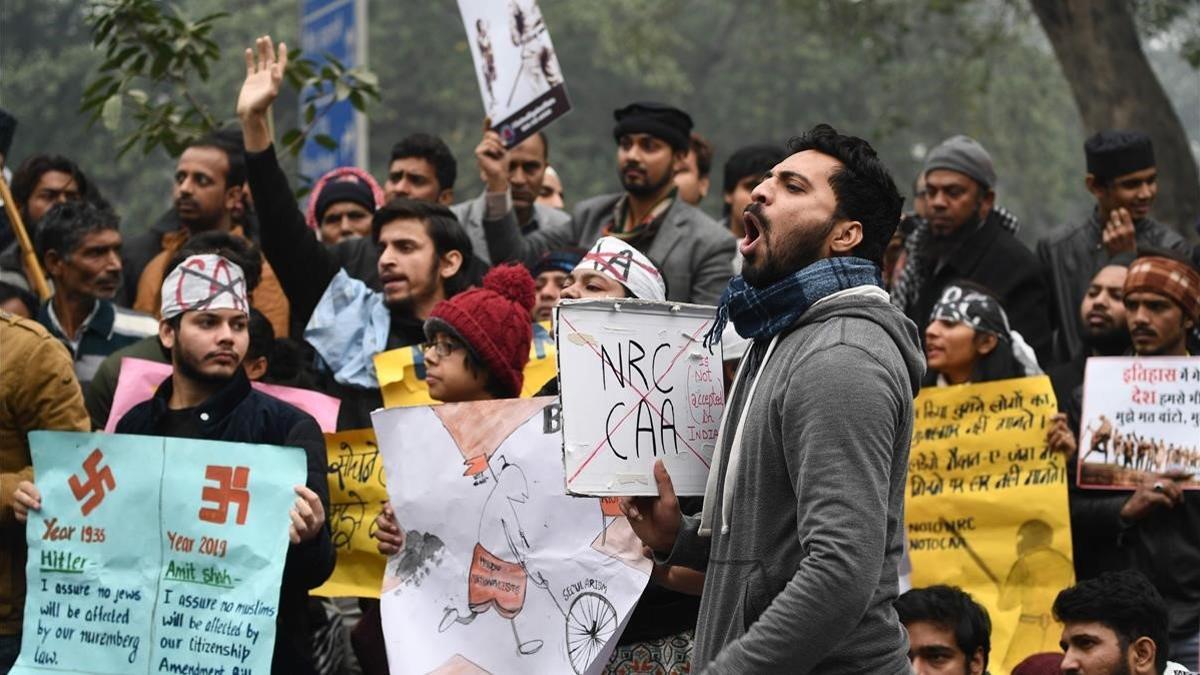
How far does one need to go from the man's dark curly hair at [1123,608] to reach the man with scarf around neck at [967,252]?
2352 mm

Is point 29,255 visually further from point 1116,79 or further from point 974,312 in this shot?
point 1116,79

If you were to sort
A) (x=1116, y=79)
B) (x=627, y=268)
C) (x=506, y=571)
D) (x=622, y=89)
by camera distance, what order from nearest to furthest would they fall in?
(x=506, y=571) → (x=627, y=268) → (x=1116, y=79) → (x=622, y=89)

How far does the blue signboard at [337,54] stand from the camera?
15.3m

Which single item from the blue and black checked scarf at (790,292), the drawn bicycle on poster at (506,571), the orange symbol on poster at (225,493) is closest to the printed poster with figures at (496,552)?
the drawn bicycle on poster at (506,571)

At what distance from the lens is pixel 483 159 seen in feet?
28.5

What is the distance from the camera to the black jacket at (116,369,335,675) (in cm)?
656

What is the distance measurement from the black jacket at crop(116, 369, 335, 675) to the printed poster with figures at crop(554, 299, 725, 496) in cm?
200

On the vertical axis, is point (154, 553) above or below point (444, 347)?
below

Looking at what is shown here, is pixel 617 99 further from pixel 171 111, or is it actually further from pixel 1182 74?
pixel 171 111

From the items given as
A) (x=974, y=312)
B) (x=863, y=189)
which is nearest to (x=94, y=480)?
(x=863, y=189)

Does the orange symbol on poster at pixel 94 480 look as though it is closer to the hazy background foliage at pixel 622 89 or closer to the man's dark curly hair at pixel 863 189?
the man's dark curly hair at pixel 863 189

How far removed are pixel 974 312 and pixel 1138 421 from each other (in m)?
0.96

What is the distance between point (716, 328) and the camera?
15.8 feet

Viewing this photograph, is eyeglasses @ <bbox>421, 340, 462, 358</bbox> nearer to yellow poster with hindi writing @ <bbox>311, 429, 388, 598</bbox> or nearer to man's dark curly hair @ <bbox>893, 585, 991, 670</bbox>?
yellow poster with hindi writing @ <bbox>311, 429, 388, 598</bbox>
